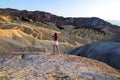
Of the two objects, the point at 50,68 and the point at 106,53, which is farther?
the point at 106,53

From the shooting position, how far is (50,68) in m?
18.7

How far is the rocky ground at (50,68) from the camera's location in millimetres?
17125

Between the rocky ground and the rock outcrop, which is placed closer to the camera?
the rocky ground

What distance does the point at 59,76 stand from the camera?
17.0 meters

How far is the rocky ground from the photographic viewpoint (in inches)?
674

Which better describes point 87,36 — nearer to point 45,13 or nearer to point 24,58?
point 45,13

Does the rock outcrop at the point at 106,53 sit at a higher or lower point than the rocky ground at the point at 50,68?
lower

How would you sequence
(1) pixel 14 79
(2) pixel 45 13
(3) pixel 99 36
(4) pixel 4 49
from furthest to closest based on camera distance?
1. (2) pixel 45 13
2. (3) pixel 99 36
3. (4) pixel 4 49
4. (1) pixel 14 79

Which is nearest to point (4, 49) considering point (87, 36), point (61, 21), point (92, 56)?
point (92, 56)

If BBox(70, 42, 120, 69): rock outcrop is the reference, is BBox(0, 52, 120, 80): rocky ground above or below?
above

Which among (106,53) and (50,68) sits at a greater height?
(50,68)

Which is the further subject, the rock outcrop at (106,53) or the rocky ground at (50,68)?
the rock outcrop at (106,53)

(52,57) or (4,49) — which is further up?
(52,57)

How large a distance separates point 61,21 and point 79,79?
15726 cm
